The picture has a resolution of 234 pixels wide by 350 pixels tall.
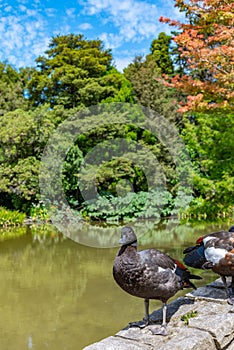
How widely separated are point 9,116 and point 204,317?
10643mm

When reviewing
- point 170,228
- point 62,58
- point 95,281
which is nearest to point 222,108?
point 95,281

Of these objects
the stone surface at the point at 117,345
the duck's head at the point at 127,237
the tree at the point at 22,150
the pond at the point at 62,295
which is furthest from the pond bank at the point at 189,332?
the tree at the point at 22,150

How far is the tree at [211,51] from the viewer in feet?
14.4

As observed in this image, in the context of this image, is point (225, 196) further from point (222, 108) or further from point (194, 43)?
point (194, 43)

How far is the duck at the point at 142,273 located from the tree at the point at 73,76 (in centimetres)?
1058

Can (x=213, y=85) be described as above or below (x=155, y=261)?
above

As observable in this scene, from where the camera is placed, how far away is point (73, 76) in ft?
39.5

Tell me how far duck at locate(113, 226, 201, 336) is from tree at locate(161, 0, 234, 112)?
2885mm

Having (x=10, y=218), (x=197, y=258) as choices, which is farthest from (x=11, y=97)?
(x=197, y=258)

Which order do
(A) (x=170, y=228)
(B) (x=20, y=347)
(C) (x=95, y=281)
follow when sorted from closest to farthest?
(B) (x=20, y=347)
(C) (x=95, y=281)
(A) (x=170, y=228)

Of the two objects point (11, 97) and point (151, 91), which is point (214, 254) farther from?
point (11, 97)

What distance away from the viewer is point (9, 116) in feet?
38.4

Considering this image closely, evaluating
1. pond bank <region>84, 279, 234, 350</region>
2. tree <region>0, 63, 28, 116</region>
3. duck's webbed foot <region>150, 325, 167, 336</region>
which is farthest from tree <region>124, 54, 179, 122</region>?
duck's webbed foot <region>150, 325, 167, 336</region>

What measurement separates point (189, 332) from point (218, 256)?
579 millimetres
